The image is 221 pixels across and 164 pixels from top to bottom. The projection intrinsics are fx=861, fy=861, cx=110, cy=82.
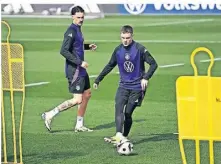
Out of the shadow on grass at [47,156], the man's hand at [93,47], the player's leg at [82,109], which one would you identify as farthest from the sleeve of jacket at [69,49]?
the shadow on grass at [47,156]

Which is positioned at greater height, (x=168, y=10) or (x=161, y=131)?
(x=168, y=10)

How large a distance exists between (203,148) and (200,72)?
4993 millimetres

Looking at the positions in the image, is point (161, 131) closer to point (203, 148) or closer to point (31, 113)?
point (203, 148)

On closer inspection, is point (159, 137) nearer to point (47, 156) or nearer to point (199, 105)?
point (47, 156)

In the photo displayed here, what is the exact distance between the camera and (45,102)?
40.1ft

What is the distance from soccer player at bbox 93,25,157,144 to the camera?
9.07 m

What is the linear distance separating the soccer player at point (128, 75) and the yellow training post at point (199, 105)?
6.78 ft

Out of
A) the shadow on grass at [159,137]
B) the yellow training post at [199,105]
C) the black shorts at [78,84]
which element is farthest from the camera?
the black shorts at [78,84]

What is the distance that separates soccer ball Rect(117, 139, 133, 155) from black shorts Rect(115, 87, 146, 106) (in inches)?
17.2

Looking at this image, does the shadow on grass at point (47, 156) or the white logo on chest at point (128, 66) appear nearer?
the shadow on grass at point (47, 156)

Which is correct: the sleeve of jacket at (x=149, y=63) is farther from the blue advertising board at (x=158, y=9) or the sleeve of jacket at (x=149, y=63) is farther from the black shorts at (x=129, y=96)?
the blue advertising board at (x=158, y=9)

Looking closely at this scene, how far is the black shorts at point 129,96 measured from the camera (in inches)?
366

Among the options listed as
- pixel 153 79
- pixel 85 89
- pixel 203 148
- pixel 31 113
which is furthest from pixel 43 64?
pixel 203 148

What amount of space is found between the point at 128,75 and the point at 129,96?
0.26m
